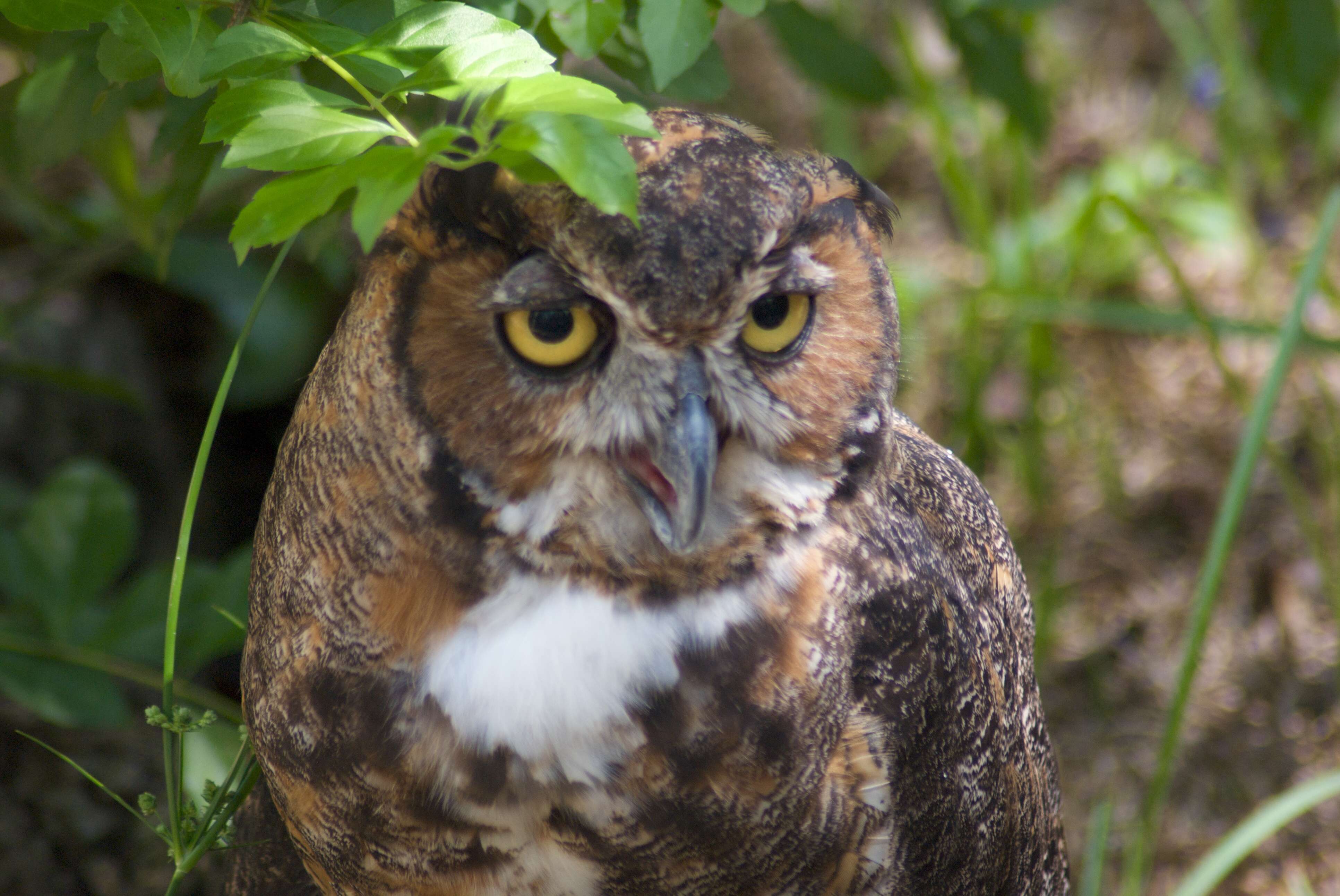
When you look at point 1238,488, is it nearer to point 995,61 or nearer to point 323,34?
point 995,61

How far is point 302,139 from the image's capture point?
0.83 meters

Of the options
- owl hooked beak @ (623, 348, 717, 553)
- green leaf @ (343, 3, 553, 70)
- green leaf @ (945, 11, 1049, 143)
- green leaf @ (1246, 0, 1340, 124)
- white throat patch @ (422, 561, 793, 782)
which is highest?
green leaf @ (1246, 0, 1340, 124)

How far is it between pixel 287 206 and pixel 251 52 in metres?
0.17

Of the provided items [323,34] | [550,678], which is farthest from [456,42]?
[550,678]

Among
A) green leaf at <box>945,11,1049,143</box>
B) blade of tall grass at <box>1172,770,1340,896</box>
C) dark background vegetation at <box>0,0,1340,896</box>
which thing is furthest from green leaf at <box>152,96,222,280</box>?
blade of tall grass at <box>1172,770,1340,896</box>

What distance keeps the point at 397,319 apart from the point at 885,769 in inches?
25.1

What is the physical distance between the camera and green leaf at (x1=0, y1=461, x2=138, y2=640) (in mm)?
1812

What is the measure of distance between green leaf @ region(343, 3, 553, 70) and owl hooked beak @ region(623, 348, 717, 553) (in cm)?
27

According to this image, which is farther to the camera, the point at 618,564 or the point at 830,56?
the point at 830,56

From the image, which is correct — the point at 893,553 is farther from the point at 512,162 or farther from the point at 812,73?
the point at 812,73

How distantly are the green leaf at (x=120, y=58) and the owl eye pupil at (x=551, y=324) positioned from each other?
1.40 feet

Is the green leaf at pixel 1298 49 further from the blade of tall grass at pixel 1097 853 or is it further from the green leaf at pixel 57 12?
the green leaf at pixel 57 12

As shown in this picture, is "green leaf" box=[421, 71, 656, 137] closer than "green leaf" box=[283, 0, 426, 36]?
Yes

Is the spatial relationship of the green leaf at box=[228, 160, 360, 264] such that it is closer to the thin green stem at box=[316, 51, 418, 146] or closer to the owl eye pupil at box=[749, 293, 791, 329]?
the thin green stem at box=[316, 51, 418, 146]
